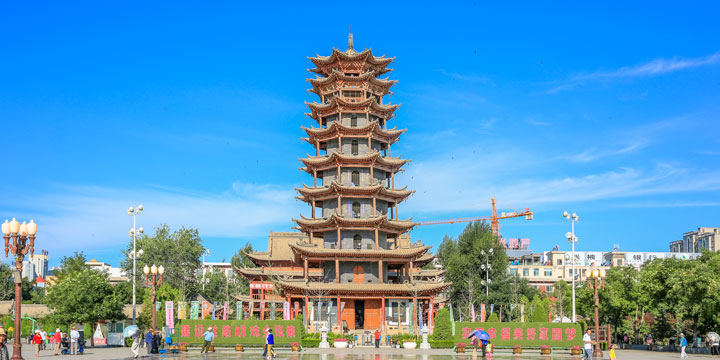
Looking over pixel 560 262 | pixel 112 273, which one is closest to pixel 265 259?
pixel 560 262

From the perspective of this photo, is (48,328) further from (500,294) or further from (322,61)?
(500,294)

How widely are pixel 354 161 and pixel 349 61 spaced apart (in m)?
10.8

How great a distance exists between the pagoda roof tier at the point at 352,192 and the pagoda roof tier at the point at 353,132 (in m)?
5.33

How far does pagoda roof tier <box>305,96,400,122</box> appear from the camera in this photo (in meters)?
66.6

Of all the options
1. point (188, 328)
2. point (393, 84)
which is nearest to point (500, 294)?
point (393, 84)

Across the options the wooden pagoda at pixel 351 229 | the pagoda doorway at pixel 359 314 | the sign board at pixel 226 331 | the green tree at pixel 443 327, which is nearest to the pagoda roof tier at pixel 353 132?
the wooden pagoda at pixel 351 229

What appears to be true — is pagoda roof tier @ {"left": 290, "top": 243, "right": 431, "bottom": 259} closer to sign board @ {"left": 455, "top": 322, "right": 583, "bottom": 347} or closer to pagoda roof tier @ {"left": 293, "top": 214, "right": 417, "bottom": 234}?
pagoda roof tier @ {"left": 293, "top": 214, "right": 417, "bottom": 234}

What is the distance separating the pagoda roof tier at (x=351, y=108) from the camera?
6662 cm

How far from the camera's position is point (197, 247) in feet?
308

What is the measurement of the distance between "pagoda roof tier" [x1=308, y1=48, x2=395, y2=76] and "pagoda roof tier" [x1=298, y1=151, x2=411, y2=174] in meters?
9.39

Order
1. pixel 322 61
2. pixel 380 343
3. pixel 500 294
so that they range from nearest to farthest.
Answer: pixel 380 343, pixel 322 61, pixel 500 294

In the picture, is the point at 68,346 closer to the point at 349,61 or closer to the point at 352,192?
the point at 352,192

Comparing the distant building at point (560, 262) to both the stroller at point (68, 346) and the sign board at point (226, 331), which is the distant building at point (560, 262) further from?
the stroller at point (68, 346)

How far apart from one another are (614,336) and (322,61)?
37.3 meters
